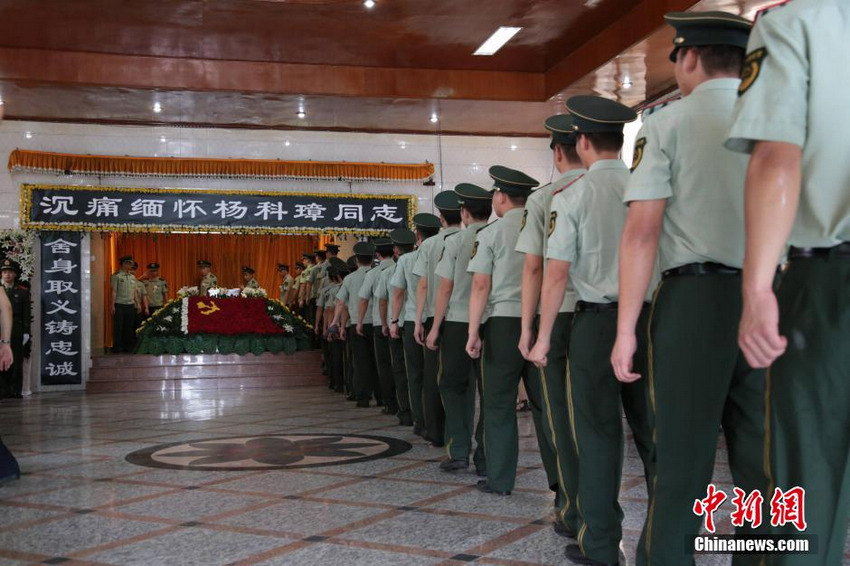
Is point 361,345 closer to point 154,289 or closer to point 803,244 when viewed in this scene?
point 803,244

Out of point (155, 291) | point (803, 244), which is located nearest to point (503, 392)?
point (803, 244)

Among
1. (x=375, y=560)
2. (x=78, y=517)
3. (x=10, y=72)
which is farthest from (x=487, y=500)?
(x=10, y=72)

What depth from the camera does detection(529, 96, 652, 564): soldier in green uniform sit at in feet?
9.73

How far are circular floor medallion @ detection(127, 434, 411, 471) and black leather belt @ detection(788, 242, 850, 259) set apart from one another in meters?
3.96

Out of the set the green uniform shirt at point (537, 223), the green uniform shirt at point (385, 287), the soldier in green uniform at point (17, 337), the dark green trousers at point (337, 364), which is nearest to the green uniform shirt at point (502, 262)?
the green uniform shirt at point (537, 223)

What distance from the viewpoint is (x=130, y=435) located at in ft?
22.4

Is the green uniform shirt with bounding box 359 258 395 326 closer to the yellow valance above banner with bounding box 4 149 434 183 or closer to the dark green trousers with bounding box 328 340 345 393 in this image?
the dark green trousers with bounding box 328 340 345 393

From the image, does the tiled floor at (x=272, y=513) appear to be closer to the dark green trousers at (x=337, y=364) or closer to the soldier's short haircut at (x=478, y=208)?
the soldier's short haircut at (x=478, y=208)

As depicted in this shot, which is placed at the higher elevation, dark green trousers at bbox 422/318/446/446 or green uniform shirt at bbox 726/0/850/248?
green uniform shirt at bbox 726/0/850/248

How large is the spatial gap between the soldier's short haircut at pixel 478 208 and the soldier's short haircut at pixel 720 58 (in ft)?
8.85

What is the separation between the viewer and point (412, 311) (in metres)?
6.48

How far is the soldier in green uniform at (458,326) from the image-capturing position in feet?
16.3

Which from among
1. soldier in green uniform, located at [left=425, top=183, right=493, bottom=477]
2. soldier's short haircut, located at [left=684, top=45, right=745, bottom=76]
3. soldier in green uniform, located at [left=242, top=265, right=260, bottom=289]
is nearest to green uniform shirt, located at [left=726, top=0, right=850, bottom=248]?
soldier's short haircut, located at [left=684, top=45, right=745, bottom=76]

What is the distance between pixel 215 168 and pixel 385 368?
5.15 m
